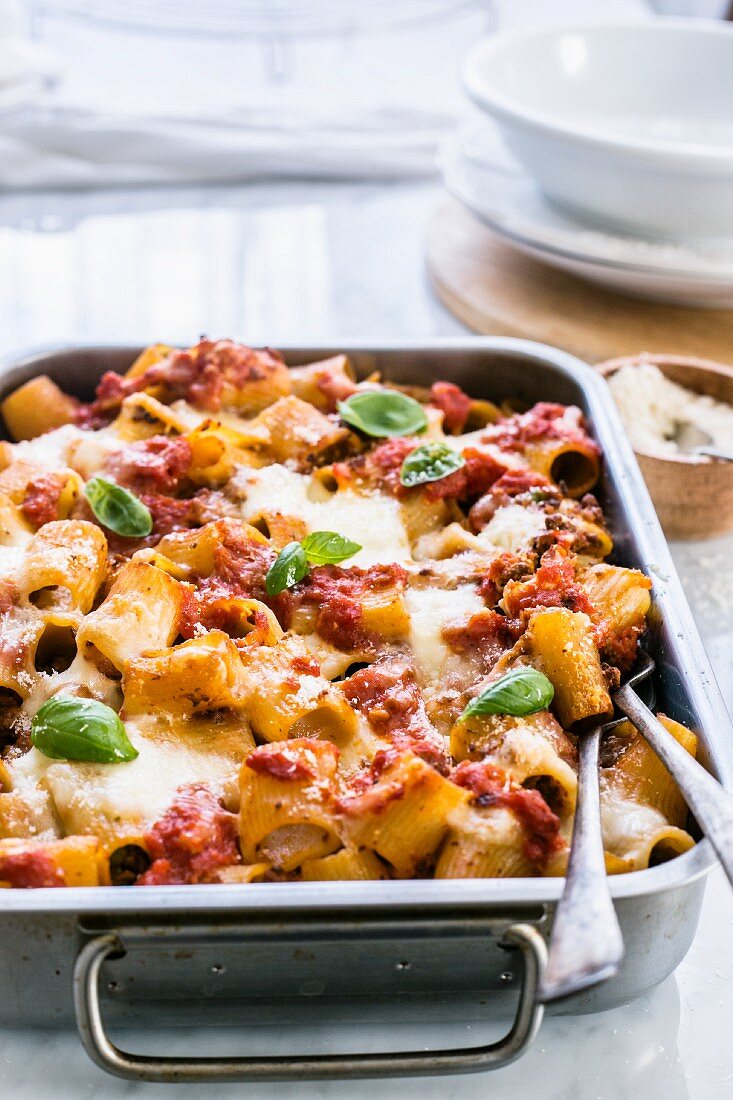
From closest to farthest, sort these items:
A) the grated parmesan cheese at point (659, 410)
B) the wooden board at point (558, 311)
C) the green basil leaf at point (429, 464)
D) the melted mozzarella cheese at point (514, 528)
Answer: the melted mozzarella cheese at point (514, 528) → the green basil leaf at point (429, 464) → the grated parmesan cheese at point (659, 410) → the wooden board at point (558, 311)

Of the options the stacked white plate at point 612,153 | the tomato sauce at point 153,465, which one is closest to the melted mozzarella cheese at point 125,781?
the tomato sauce at point 153,465

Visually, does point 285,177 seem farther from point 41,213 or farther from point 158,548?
point 158,548

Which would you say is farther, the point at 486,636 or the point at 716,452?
the point at 716,452

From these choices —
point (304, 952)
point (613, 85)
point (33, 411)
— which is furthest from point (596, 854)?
point (613, 85)

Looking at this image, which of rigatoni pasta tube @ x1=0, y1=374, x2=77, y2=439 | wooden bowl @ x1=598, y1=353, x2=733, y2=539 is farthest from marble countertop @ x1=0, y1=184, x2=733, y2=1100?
rigatoni pasta tube @ x1=0, y1=374, x2=77, y2=439

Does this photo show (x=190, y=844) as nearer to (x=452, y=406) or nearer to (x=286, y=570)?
(x=286, y=570)

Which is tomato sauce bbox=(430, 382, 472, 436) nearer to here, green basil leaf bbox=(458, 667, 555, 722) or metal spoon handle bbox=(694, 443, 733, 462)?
metal spoon handle bbox=(694, 443, 733, 462)

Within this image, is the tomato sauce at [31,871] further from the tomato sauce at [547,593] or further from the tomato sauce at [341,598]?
the tomato sauce at [547,593]
